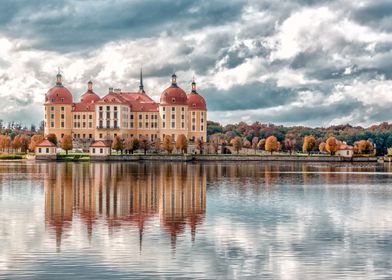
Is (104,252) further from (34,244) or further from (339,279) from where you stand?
(339,279)

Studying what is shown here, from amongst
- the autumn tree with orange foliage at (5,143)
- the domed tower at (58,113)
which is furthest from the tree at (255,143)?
the autumn tree with orange foliage at (5,143)

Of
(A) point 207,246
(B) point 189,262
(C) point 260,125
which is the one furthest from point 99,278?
(C) point 260,125

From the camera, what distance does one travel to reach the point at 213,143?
118m

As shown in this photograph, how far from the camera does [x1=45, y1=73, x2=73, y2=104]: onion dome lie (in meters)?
118

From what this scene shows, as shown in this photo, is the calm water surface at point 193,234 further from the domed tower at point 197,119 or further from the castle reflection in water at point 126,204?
the domed tower at point 197,119

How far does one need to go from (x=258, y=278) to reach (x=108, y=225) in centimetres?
894

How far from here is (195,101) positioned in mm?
121625

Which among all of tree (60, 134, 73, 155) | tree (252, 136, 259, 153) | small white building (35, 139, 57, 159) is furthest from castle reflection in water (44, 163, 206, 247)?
tree (252, 136, 259, 153)

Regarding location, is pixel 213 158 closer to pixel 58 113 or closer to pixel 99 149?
pixel 99 149

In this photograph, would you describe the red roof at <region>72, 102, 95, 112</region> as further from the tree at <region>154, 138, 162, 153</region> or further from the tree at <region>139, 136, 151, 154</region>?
the tree at <region>154, 138, 162, 153</region>

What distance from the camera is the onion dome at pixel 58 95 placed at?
11794 cm

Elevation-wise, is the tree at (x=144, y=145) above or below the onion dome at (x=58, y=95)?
below

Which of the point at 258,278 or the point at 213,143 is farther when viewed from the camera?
the point at 213,143

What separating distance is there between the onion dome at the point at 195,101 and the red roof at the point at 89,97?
16.0 metres
